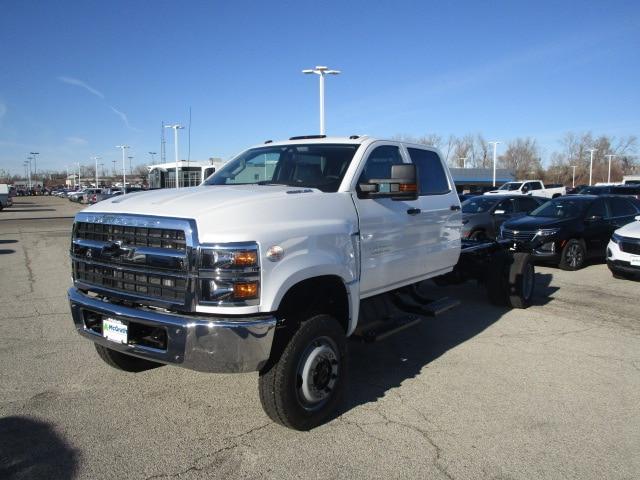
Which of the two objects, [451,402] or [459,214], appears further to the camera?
[459,214]

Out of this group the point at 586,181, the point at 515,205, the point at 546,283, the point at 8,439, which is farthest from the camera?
the point at 586,181

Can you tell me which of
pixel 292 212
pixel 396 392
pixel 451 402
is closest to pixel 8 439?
pixel 292 212

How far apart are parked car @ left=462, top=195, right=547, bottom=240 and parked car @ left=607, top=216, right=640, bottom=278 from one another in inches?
212

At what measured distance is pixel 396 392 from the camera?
Answer: 4.45m

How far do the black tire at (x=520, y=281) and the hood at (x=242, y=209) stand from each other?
4146 millimetres

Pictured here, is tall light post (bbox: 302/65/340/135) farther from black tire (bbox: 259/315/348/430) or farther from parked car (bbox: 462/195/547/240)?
black tire (bbox: 259/315/348/430)

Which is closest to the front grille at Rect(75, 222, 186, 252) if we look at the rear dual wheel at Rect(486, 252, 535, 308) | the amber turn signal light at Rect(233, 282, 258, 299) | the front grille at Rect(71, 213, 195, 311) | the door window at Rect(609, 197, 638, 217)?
the front grille at Rect(71, 213, 195, 311)

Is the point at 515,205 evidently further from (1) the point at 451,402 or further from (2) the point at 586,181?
(2) the point at 586,181

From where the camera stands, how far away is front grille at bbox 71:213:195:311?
3264 millimetres

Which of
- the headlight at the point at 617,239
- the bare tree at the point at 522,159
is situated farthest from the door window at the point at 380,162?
the bare tree at the point at 522,159

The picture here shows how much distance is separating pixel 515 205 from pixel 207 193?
13997mm

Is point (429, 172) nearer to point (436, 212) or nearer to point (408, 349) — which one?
point (436, 212)

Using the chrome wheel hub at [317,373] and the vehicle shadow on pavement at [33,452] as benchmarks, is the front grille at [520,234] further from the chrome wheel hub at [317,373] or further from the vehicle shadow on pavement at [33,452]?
the vehicle shadow on pavement at [33,452]

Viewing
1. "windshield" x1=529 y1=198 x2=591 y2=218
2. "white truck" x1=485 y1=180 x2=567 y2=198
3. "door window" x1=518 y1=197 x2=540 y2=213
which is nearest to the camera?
"windshield" x1=529 y1=198 x2=591 y2=218
